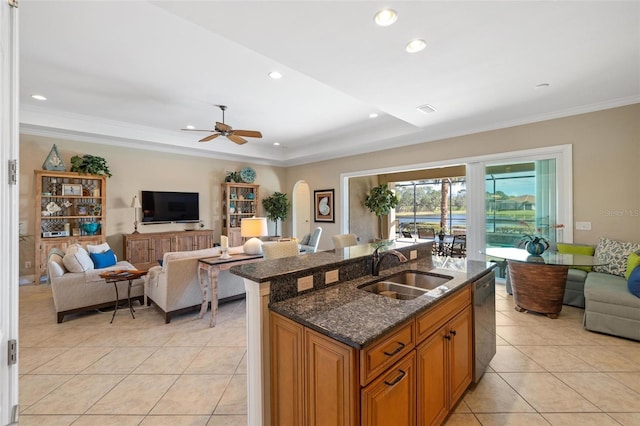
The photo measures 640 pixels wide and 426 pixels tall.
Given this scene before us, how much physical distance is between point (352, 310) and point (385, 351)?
264 millimetres

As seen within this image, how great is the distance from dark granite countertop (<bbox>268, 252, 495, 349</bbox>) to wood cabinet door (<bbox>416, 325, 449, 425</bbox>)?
23 centimetres

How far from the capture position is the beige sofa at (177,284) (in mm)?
3297

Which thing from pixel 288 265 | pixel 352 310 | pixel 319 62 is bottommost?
pixel 352 310

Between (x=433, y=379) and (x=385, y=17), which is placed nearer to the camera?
(x=433, y=379)

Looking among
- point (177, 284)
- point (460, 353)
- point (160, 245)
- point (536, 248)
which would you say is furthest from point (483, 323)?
point (160, 245)

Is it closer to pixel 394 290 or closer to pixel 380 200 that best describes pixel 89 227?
pixel 394 290

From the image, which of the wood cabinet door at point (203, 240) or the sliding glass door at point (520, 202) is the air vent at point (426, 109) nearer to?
the sliding glass door at point (520, 202)

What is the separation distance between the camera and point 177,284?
3344 mm

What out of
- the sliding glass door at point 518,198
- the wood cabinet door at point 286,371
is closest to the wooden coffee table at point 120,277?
the wood cabinet door at point 286,371

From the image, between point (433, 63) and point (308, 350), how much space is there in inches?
108

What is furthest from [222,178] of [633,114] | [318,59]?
[633,114]

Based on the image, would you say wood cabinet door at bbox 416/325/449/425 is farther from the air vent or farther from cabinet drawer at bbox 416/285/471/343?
the air vent

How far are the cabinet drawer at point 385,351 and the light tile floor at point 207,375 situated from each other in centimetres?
95

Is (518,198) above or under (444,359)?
above
